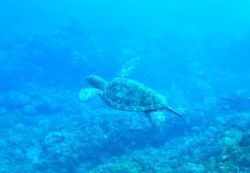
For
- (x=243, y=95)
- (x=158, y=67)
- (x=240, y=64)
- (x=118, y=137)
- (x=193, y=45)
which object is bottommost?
(x=118, y=137)

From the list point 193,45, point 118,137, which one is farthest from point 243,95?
point 193,45

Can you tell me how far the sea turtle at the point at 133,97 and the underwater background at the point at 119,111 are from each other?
3.44 feet

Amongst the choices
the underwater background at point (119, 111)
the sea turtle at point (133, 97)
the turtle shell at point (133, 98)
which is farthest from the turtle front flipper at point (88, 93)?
the underwater background at point (119, 111)

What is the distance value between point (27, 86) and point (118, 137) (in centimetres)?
1242

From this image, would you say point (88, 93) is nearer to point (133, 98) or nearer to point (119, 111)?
point (133, 98)

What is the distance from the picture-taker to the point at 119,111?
1466 cm

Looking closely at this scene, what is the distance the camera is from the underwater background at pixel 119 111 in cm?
967

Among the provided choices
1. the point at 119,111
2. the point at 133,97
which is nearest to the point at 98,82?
the point at 133,97

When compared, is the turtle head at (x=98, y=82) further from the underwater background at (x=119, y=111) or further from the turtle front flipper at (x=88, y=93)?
the underwater background at (x=119, y=111)

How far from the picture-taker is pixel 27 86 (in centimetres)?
2320

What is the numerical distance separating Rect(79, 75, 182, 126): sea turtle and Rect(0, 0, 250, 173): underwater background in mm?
1050

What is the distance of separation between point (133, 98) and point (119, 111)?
6.11 meters

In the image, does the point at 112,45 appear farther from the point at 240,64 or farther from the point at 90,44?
the point at 240,64

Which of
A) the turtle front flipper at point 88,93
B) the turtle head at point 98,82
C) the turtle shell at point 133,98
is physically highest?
the turtle head at point 98,82
